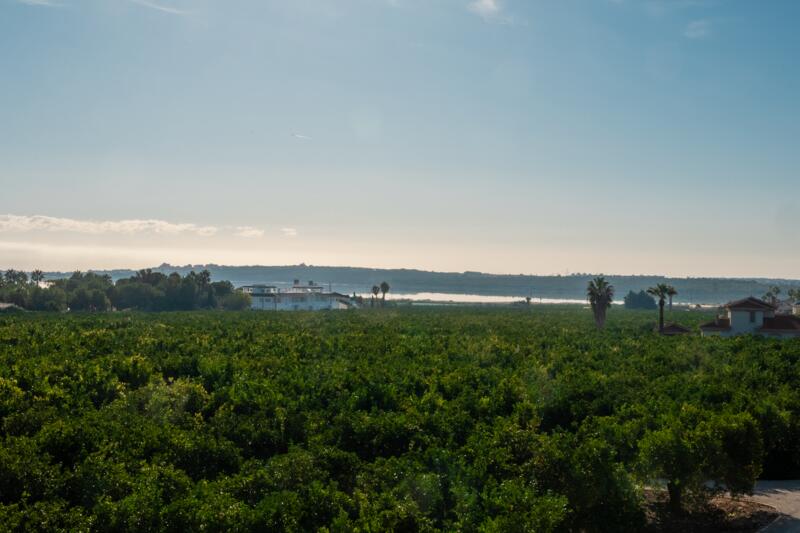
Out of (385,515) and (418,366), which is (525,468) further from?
(418,366)

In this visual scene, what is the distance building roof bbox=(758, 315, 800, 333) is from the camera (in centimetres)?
5753

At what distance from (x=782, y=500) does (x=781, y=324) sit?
4587cm

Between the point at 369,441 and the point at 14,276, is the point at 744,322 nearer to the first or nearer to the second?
the point at 369,441

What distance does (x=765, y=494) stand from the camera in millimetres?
19250

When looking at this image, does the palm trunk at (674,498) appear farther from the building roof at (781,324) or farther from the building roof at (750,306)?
the building roof at (781,324)

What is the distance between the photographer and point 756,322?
58.4m

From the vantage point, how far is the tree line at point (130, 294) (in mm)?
112500

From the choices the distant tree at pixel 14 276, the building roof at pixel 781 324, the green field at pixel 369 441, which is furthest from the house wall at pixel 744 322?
the distant tree at pixel 14 276

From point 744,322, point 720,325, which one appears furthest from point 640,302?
point 744,322

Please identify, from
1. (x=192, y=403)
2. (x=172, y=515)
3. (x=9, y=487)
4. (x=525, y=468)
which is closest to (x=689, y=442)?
(x=525, y=468)

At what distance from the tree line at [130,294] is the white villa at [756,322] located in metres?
98.8

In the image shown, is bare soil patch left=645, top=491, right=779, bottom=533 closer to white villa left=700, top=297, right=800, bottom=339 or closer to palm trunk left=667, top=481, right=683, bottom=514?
palm trunk left=667, top=481, right=683, bottom=514

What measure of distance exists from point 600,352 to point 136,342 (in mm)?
31935

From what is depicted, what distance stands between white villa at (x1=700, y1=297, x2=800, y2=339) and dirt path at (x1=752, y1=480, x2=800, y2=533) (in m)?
40.3
